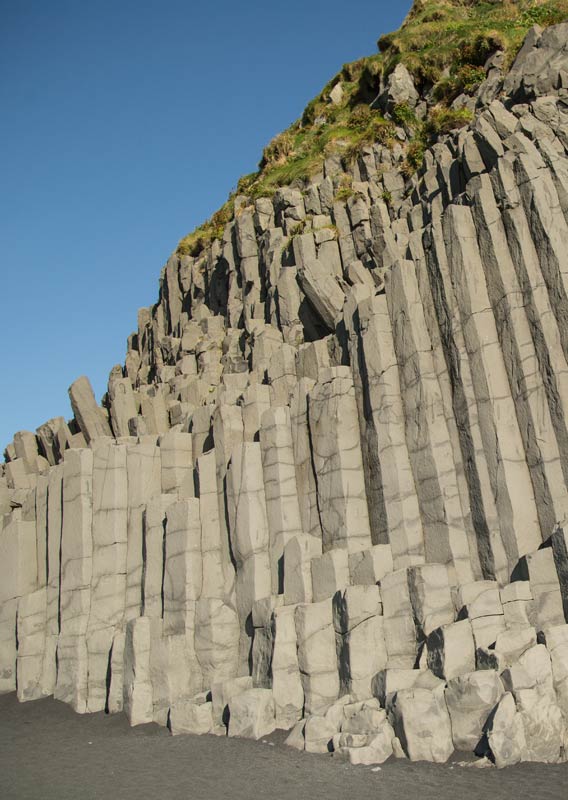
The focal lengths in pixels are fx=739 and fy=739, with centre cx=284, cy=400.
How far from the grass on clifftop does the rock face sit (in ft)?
20.5

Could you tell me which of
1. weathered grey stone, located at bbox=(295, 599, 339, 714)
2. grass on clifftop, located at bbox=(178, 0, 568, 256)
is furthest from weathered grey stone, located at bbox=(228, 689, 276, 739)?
grass on clifftop, located at bbox=(178, 0, 568, 256)

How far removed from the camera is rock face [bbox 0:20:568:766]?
417 inches

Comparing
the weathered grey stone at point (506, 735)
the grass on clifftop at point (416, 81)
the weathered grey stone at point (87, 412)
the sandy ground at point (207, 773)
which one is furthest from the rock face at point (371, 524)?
the grass on clifftop at point (416, 81)

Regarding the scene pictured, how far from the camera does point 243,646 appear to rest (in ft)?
45.5

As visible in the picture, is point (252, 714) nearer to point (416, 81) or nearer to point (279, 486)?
point (279, 486)

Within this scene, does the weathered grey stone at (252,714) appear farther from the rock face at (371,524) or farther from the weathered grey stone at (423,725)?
the weathered grey stone at (423,725)

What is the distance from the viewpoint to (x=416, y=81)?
29.8 metres

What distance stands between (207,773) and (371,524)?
18.2ft

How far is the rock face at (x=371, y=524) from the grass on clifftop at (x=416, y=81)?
6255 mm

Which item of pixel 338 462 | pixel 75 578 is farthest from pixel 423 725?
pixel 75 578

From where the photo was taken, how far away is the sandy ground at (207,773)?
27.9ft

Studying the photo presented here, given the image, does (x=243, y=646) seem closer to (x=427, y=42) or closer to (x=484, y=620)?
(x=484, y=620)

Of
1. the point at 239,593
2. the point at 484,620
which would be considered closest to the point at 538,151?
the point at 484,620

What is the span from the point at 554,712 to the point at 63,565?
11.5 m
